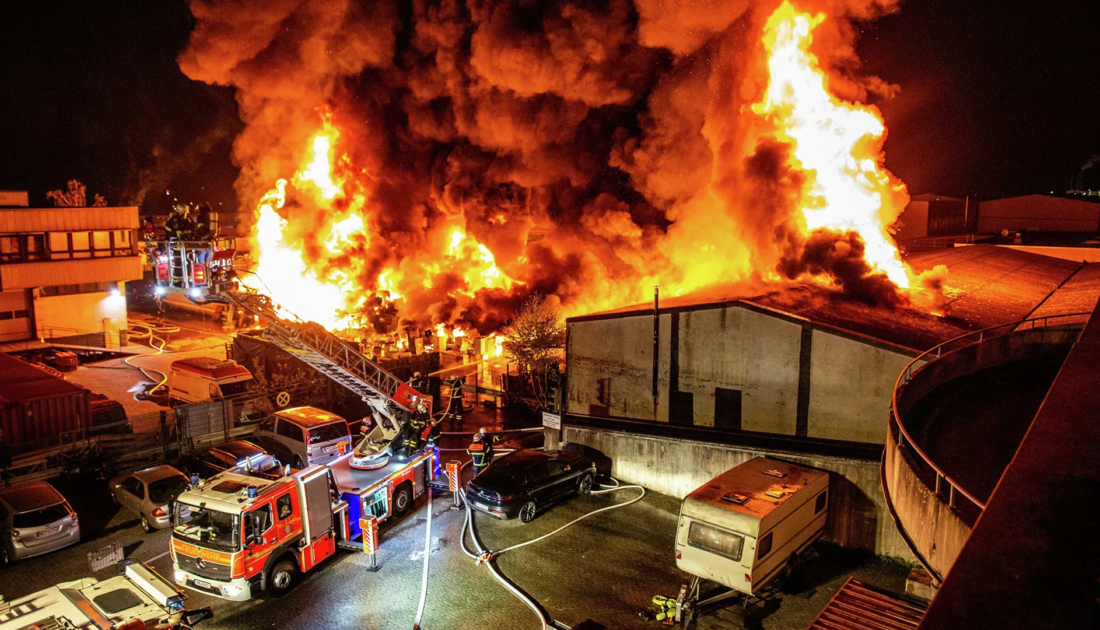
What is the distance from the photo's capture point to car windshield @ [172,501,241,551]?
31.2ft

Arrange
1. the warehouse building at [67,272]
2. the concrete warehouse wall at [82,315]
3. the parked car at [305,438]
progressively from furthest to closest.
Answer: the concrete warehouse wall at [82,315] → the warehouse building at [67,272] → the parked car at [305,438]

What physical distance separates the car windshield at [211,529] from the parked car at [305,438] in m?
5.48

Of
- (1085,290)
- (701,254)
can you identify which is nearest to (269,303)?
(701,254)

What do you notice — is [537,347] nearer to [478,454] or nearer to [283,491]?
[478,454]

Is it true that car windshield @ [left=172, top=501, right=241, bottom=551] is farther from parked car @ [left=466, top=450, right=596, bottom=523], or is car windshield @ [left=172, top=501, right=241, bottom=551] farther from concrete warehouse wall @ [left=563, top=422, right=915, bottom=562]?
concrete warehouse wall @ [left=563, top=422, right=915, bottom=562]

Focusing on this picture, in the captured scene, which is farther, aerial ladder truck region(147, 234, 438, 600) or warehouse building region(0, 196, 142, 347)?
warehouse building region(0, 196, 142, 347)

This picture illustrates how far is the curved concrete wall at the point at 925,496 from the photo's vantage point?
5223 mm

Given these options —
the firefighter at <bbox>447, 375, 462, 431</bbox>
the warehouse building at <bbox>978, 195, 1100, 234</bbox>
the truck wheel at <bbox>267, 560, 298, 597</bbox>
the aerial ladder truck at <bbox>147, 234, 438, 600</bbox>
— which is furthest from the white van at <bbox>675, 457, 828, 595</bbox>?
the warehouse building at <bbox>978, 195, 1100, 234</bbox>

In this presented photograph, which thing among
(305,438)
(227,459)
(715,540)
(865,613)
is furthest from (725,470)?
(227,459)

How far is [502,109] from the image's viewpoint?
32781mm

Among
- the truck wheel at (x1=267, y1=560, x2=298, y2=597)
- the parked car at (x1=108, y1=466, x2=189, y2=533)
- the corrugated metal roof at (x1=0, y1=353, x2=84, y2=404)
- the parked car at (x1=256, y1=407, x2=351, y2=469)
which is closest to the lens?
the truck wheel at (x1=267, y1=560, x2=298, y2=597)

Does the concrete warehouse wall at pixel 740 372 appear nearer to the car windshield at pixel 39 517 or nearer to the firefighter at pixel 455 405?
the firefighter at pixel 455 405

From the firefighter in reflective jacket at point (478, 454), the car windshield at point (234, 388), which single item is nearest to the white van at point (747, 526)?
the firefighter in reflective jacket at point (478, 454)

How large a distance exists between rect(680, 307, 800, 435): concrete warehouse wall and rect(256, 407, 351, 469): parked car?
812 centimetres
